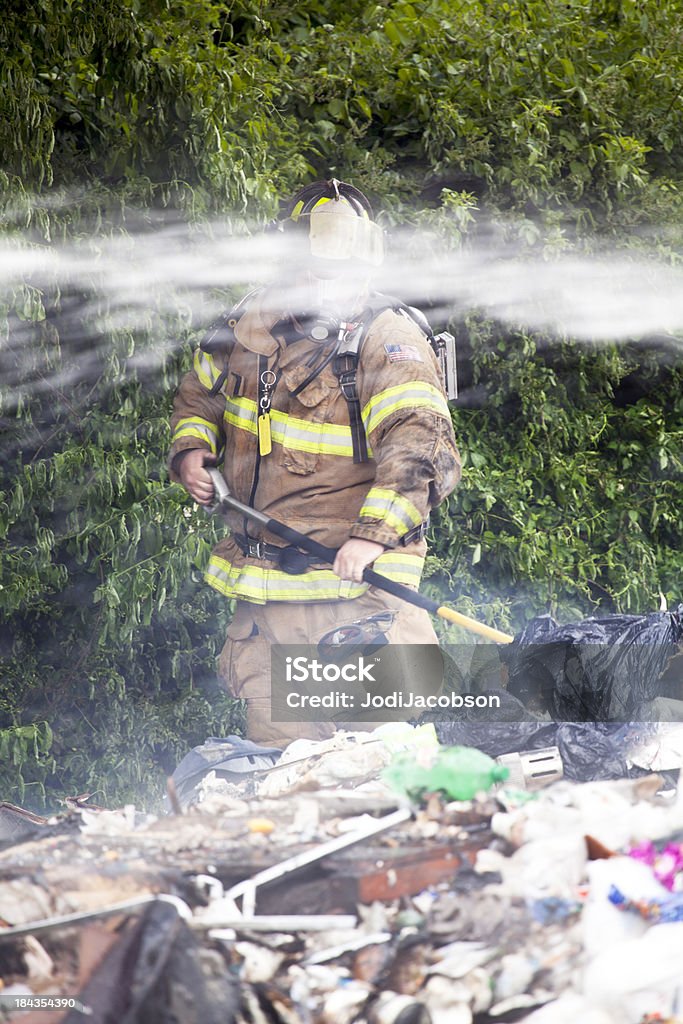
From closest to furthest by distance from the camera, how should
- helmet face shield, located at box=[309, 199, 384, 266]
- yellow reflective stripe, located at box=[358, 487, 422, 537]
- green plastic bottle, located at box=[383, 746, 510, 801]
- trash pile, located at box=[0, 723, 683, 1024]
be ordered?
1. trash pile, located at box=[0, 723, 683, 1024]
2. green plastic bottle, located at box=[383, 746, 510, 801]
3. yellow reflective stripe, located at box=[358, 487, 422, 537]
4. helmet face shield, located at box=[309, 199, 384, 266]

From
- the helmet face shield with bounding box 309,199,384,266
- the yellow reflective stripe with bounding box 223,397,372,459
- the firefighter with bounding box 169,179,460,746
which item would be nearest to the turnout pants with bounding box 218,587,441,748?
the firefighter with bounding box 169,179,460,746

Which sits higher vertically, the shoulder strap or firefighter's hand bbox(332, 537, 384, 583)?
the shoulder strap

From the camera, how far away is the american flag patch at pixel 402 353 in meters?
1.77

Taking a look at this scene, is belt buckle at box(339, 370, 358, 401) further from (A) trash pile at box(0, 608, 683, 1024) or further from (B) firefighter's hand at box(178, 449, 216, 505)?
(A) trash pile at box(0, 608, 683, 1024)

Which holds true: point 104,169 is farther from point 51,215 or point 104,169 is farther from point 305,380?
point 305,380

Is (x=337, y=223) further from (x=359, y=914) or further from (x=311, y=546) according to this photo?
(x=359, y=914)

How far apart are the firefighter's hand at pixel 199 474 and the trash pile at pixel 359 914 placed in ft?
1.81

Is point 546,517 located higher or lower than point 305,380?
lower

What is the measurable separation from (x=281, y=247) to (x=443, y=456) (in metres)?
0.47

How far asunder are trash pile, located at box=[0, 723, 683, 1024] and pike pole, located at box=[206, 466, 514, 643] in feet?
1.10

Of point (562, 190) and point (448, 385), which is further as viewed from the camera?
point (562, 190)

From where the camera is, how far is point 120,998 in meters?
1.39

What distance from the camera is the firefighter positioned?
1.74 metres

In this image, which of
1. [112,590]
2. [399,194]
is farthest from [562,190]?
[112,590]
